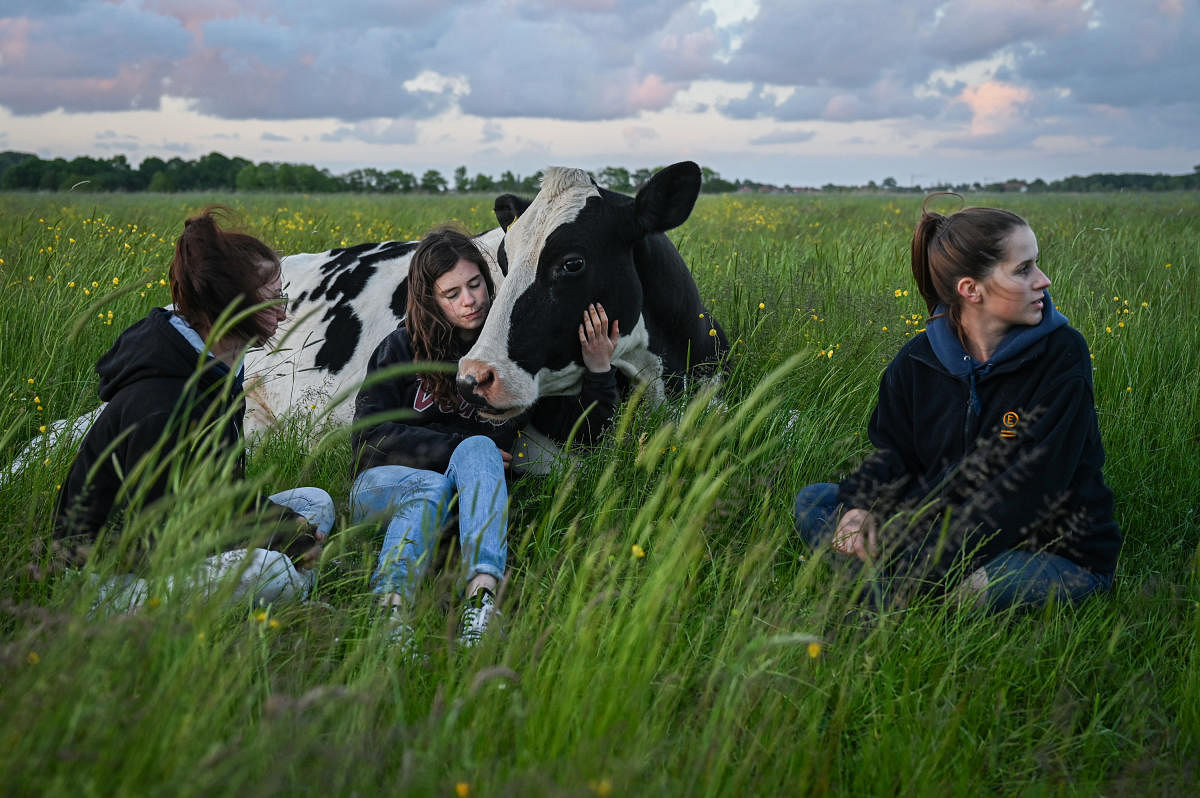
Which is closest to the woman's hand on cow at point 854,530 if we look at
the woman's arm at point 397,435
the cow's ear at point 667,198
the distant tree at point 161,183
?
the woman's arm at point 397,435

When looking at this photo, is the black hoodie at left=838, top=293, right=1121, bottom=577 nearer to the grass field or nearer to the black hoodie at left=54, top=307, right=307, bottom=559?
the grass field

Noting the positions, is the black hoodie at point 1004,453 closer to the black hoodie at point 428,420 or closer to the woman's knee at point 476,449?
the black hoodie at point 428,420

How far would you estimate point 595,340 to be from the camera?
4.13m

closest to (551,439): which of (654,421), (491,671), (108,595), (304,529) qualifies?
(654,421)

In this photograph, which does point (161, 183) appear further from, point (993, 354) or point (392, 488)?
point (993, 354)

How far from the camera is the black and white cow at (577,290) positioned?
12.9 ft

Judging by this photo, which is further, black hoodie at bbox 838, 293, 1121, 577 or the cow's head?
the cow's head

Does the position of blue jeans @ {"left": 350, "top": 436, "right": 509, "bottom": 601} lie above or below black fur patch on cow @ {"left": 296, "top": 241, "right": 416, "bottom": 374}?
below

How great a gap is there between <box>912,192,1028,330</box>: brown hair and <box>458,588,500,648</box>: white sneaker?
6.73ft

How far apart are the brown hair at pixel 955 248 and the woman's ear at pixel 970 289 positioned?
2cm

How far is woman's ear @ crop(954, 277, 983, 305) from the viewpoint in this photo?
3426mm

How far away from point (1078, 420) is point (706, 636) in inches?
59.7

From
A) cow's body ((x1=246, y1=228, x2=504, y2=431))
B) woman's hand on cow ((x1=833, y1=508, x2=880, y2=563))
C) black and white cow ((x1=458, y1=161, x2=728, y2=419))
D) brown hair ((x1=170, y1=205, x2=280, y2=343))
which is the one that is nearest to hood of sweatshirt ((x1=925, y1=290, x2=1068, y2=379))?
woman's hand on cow ((x1=833, y1=508, x2=880, y2=563))

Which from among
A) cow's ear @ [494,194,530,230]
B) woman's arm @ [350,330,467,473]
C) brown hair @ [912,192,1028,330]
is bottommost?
woman's arm @ [350,330,467,473]
